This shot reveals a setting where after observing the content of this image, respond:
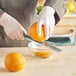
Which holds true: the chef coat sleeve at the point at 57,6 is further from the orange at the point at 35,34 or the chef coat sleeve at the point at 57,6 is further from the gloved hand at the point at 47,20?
the orange at the point at 35,34

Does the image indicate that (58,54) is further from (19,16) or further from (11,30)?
(19,16)

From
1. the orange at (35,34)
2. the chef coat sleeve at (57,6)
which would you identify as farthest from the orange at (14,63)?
the chef coat sleeve at (57,6)

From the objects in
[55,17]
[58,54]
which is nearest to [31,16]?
[55,17]

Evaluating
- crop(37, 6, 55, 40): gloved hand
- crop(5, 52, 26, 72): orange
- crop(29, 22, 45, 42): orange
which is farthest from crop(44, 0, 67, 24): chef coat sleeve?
crop(5, 52, 26, 72): orange

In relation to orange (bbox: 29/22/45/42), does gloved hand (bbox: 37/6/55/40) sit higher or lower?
higher

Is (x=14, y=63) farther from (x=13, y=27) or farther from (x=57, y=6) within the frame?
(x=57, y=6)

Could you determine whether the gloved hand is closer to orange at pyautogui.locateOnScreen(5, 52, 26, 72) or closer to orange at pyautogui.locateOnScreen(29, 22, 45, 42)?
orange at pyautogui.locateOnScreen(29, 22, 45, 42)

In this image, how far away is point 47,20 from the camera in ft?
4.05

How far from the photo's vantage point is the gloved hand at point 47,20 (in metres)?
1.21

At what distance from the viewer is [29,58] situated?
4.13 ft

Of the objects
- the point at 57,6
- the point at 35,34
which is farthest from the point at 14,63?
the point at 57,6

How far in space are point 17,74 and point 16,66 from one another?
0.03 metres

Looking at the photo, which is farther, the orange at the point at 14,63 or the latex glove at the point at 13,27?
the latex glove at the point at 13,27

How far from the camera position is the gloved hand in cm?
121
